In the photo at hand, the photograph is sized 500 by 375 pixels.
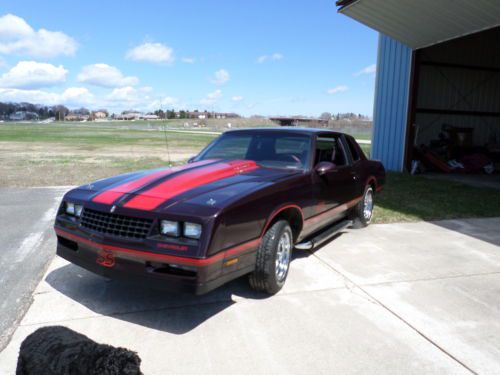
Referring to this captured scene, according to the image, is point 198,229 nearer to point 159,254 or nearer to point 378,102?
point 159,254

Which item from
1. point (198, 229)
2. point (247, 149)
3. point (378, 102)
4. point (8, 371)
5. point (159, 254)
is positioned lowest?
point (8, 371)

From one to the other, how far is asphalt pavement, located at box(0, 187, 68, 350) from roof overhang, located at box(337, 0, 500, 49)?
8427 mm

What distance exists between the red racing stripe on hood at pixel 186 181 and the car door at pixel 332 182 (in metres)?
0.78

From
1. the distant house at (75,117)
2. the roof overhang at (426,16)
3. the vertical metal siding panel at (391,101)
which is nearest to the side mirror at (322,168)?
the roof overhang at (426,16)

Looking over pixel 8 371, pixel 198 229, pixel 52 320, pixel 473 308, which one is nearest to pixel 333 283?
pixel 473 308

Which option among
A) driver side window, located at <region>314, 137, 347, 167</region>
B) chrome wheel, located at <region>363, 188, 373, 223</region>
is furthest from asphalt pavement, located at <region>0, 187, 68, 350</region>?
chrome wheel, located at <region>363, 188, 373, 223</region>

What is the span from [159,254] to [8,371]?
1.19m

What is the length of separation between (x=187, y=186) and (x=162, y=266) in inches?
30.3

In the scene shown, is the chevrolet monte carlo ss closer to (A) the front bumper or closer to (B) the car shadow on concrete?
(A) the front bumper

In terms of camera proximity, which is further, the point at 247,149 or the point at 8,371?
the point at 247,149

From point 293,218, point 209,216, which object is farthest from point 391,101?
point 209,216

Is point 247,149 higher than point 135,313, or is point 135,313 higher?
point 247,149

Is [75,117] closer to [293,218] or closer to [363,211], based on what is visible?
[363,211]

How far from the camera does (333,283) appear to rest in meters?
4.00
